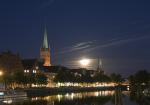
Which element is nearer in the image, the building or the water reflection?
the water reflection

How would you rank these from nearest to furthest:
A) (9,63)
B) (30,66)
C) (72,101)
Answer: (72,101)
(9,63)
(30,66)

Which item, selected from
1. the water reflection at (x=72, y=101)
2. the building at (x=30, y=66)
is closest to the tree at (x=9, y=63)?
the building at (x=30, y=66)

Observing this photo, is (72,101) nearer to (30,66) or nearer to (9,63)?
(9,63)

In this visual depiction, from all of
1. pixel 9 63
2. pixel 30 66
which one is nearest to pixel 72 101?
pixel 9 63

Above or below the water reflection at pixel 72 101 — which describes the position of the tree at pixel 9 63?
above

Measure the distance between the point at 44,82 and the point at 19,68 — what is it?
10086 mm

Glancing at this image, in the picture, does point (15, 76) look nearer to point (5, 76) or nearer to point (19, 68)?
point (5, 76)

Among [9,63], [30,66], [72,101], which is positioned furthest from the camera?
[30,66]

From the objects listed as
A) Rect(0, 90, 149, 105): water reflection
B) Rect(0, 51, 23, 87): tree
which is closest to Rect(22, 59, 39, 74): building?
Rect(0, 51, 23, 87): tree

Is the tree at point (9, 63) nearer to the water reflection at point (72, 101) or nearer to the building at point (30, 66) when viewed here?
the building at point (30, 66)

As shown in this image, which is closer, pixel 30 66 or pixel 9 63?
pixel 9 63

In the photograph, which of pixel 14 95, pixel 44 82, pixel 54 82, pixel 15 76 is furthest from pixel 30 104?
pixel 54 82

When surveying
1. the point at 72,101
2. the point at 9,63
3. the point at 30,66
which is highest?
the point at 30,66

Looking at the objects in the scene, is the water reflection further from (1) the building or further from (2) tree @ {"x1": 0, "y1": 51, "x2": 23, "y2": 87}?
(1) the building
